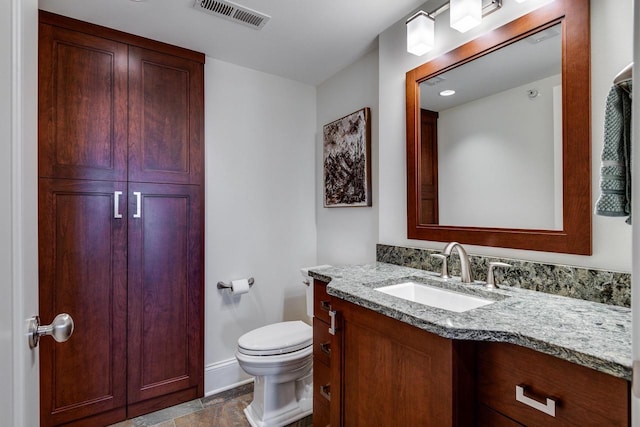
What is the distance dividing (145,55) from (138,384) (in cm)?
199

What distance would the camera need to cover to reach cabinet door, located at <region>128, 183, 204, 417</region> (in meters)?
1.88

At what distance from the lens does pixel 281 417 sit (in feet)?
5.91

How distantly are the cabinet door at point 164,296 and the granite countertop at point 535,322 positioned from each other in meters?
1.18

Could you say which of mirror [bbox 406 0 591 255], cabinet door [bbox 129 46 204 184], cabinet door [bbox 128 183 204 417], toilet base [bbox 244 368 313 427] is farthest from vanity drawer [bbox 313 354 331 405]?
cabinet door [bbox 129 46 204 184]

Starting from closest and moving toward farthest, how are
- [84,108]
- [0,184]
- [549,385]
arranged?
[0,184]
[549,385]
[84,108]

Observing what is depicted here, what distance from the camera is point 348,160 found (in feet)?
7.34

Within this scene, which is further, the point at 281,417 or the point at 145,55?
the point at 145,55

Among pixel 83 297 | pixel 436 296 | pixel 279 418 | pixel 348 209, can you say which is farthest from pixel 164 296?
pixel 436 296

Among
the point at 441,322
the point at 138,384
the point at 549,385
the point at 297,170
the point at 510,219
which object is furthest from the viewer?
the point at 297,170

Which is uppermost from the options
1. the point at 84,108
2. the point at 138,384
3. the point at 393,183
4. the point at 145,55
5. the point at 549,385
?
the point at 145,55

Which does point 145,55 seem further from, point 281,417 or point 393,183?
point 281,417

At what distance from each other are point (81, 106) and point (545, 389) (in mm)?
2359

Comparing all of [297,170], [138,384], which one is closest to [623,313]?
[297,170]

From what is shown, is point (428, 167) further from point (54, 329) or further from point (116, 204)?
point (116, 204)
